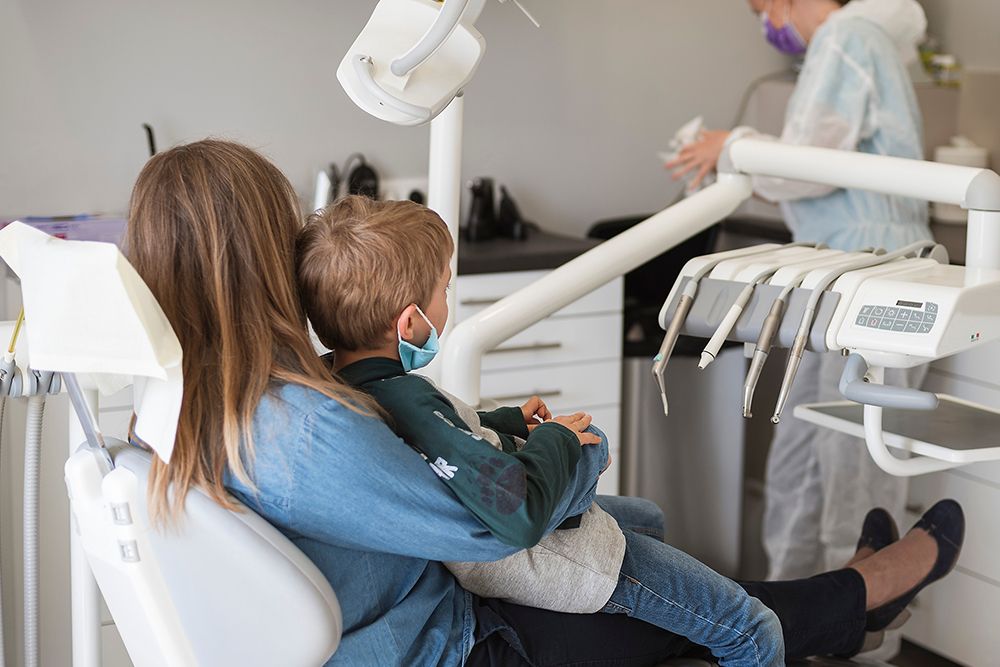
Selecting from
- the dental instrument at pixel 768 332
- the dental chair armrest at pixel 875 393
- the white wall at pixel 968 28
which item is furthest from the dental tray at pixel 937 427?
the white wall at pixel 968 28

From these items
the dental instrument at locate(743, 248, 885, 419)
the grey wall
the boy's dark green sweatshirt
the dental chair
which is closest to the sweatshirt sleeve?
the boy's dark green sweatshirt

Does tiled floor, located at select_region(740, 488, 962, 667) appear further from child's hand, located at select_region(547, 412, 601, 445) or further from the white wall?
child's hand, located at select_region(547, 412, 601, 445)

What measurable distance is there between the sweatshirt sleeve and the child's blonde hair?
0.07 metres

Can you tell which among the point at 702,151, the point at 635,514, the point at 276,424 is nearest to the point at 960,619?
the point at 702,151

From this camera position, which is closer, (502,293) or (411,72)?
(411,72)

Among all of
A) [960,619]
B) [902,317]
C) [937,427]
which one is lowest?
[960,619]

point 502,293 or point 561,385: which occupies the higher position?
point 502,293

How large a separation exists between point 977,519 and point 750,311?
135 centimetres

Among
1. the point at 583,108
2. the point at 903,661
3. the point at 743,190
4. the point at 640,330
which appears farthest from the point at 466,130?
the point at 903,661

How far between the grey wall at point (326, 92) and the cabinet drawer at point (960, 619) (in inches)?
53.2

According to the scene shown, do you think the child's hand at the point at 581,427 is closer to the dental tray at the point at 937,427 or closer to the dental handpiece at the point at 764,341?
the dental handpiece at the point at 764,341

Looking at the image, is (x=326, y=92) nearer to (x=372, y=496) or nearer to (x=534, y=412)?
(x=534, y=412)

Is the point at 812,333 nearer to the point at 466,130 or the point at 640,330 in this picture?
the point at 640,330

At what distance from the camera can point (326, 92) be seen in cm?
298
